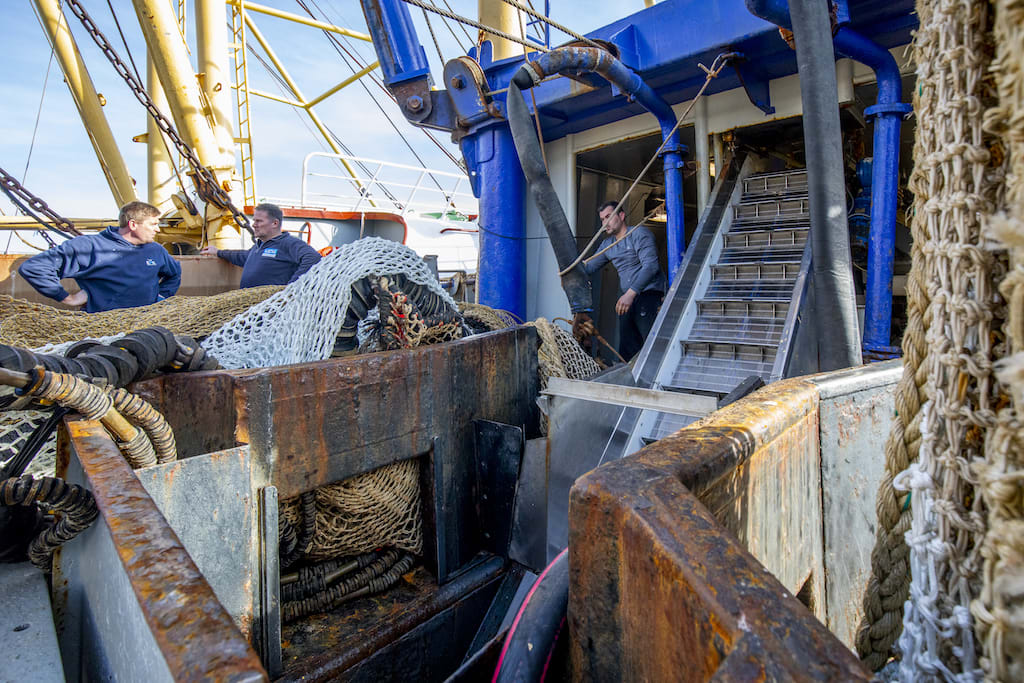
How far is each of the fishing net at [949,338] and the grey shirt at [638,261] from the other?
3842 mm

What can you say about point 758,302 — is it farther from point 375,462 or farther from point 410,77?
point 410,77

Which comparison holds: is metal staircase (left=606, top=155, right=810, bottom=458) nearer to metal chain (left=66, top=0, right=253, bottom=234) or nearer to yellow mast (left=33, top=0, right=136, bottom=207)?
metal chain (left=66, top=0, right=253, bottom=234)

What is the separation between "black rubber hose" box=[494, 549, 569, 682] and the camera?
1.13 metres

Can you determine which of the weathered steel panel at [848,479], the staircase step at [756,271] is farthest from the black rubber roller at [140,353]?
the staircase step at [756,271]

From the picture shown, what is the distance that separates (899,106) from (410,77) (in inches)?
162

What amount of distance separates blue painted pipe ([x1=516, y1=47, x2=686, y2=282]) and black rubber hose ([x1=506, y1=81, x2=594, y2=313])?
216 millimetres

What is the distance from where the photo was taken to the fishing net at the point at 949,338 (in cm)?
79

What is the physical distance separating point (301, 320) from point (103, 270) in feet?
7.44

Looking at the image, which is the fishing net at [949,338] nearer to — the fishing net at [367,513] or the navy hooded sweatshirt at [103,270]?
the fishing net at [367,513]

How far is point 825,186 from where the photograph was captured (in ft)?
9.05

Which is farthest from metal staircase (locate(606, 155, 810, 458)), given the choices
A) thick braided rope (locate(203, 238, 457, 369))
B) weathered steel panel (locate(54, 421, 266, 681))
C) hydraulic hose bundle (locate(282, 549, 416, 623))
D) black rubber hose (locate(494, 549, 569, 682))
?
weathered steel panel (locate(54, 421, 266, 681))

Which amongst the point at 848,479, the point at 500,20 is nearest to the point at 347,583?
the point at 848,479

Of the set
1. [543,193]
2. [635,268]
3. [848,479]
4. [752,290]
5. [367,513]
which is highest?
[543,193]

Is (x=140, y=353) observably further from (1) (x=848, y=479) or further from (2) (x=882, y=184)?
(2) (x=882, y=184)
